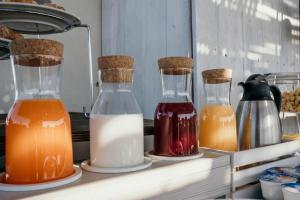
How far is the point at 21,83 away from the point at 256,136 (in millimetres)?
562

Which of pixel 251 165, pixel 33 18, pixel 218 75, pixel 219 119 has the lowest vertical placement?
pixel 251 165

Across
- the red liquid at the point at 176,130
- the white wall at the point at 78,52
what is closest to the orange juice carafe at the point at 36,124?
the red liquid at the point at 176,130

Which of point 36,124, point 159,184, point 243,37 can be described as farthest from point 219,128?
point 243,37

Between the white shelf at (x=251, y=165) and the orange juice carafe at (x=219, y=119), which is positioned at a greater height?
the orange juice carafe at (x=219, y=119)

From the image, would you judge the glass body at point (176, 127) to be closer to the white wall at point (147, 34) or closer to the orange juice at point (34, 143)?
the orange juice at point (34, 143)

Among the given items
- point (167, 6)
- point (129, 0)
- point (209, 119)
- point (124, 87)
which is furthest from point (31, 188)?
point (129, 0)

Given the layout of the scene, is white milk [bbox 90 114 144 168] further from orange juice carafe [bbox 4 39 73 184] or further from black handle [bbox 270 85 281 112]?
black handle [bbox 270 85 281 112]

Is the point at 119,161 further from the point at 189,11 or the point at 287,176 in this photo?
the point at 189,11

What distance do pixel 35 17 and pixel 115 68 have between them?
0.33 metres

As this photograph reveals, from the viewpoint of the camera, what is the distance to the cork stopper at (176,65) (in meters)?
0.54

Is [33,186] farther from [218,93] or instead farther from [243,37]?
[243,37]

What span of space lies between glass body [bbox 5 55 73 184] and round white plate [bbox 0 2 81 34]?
240mm

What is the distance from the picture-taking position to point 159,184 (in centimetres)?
46

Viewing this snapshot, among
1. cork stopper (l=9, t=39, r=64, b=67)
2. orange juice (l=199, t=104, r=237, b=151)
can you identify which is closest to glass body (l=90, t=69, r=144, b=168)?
cork stopper (l=9, t=39, r=64, b=67)
